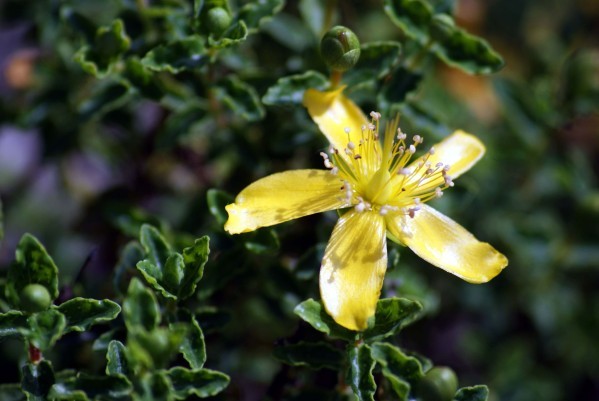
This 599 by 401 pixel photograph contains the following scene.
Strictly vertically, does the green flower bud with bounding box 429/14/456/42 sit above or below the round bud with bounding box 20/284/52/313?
above

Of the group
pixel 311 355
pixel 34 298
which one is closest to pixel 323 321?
pixel 311 355

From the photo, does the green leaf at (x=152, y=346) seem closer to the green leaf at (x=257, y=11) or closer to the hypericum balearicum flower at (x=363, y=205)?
the hypericum balearicum flower at (x=363, y=205)

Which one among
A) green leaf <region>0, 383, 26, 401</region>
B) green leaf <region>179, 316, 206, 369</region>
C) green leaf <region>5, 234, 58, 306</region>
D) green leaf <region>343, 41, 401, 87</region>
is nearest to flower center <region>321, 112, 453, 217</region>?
green leaf <region>343, 41, 401, 87</region>

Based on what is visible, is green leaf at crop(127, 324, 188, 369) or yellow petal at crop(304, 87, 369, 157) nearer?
green leaf at crop(127, 324, 188, 369)

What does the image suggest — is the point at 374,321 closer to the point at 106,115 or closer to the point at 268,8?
the point at 268,8

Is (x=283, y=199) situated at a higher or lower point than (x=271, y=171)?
higher

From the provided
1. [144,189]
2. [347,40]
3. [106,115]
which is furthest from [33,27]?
[347,40]

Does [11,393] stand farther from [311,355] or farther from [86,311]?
[311,355]

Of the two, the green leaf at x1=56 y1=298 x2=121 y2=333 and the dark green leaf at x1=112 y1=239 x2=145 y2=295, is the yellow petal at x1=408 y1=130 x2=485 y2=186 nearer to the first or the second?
the dark green leaf at x1=112 y1=239 x2=145 y2=295
